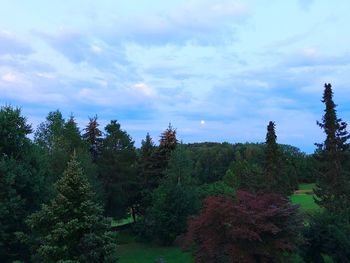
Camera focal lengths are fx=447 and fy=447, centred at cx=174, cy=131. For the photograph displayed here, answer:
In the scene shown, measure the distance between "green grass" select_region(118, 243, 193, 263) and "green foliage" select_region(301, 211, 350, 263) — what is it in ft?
31.3

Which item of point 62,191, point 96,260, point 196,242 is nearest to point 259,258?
point 196,242

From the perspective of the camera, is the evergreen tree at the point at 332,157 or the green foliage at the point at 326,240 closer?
the green foliage at the point at 326,240

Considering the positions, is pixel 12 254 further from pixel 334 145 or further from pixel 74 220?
pixel 334 145

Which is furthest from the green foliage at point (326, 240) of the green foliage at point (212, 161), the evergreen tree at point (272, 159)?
the green foliage at point (212, 161)

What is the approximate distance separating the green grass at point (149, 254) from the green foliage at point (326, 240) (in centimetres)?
953

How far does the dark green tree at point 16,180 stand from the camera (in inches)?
947

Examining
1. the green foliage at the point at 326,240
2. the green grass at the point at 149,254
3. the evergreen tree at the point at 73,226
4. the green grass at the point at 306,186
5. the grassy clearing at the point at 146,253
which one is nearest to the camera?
the evergreen tree at the point at 73,226

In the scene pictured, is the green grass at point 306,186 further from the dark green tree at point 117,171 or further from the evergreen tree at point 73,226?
the evergreen tree at point 73,226

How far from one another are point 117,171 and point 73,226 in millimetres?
30053

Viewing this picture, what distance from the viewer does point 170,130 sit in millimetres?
51562

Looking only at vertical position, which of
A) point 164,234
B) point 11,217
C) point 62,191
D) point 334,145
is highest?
point 334,145

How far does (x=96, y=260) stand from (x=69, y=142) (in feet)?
95.2

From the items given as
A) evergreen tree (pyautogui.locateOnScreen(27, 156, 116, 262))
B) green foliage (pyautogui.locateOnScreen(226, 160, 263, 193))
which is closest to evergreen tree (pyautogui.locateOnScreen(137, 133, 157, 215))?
green foliage (pyautogui.locateOnScreen(226, 160, 263, 193))

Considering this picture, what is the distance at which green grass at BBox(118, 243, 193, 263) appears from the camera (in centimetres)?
3556
